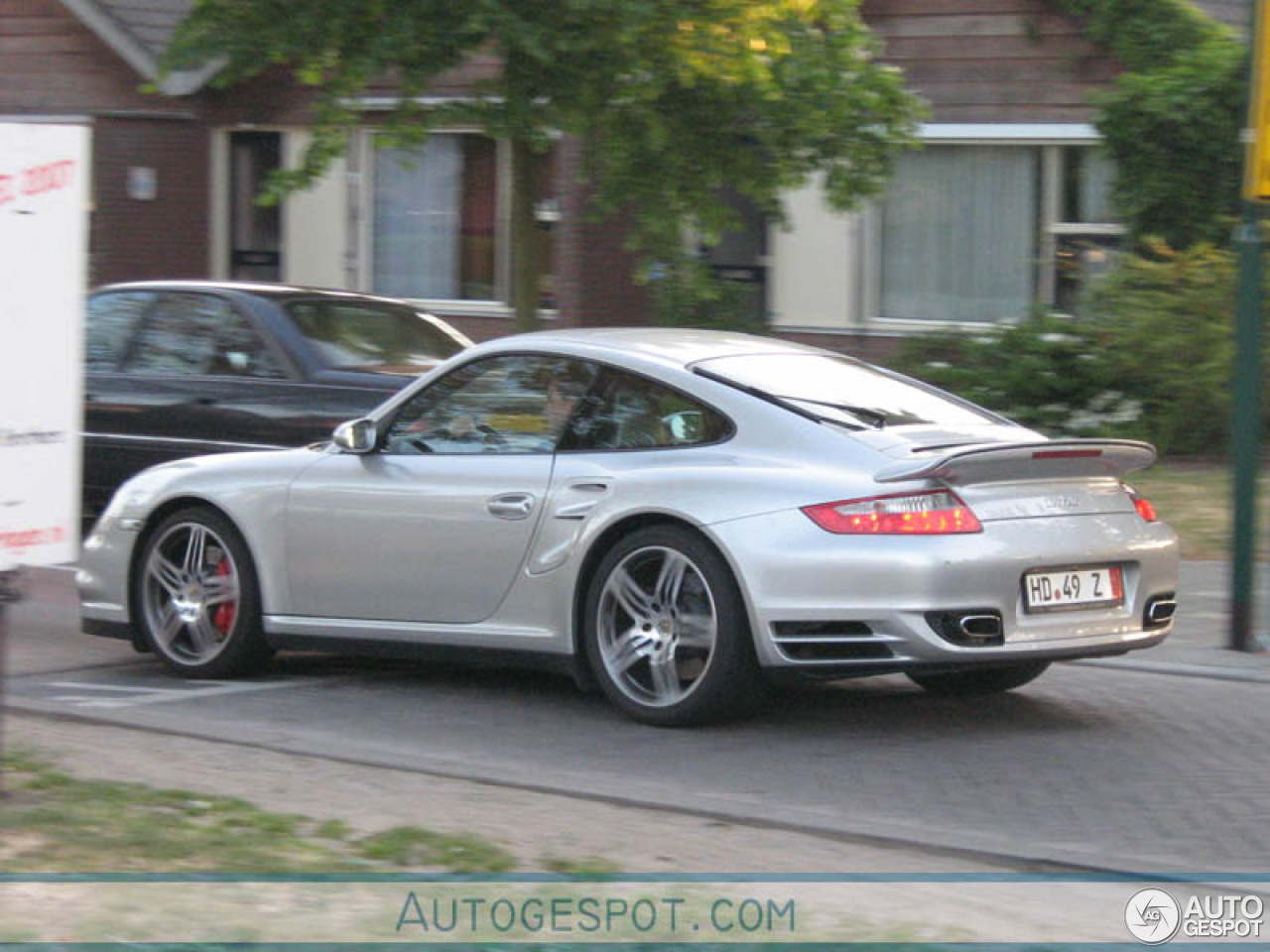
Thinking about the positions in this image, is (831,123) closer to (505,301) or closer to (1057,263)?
(1057,263)

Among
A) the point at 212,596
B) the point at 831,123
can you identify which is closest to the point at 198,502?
the point at 212,596

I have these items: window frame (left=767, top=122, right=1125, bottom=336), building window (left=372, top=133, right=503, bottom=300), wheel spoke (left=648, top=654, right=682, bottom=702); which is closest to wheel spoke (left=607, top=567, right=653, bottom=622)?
wheel spoke (left=648, top=654, right=682, bottom=702)

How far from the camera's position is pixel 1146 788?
6.51 metres

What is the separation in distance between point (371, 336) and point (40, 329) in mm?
6108

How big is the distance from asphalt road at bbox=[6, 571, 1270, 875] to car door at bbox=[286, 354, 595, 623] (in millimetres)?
451

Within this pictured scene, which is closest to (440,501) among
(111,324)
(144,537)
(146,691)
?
(146,691)

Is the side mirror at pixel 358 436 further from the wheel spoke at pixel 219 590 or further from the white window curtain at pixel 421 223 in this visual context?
the white window curtain at pixel 421 223

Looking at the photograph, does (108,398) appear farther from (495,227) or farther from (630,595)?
(495,227)

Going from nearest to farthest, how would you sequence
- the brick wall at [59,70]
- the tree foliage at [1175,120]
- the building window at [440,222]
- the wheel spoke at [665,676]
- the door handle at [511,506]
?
the wheel spoke at [665,676] < the door handle at [511,506] < the tree foliage at [1175,120] < the building window at [440,222] < the brick wall at [59,70]

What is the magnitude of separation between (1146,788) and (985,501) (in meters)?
1.09

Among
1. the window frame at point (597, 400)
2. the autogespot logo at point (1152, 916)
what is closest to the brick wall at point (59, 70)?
the window frame at point (597, 400)

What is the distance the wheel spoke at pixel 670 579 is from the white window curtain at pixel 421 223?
15984 mm

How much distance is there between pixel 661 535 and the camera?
724cm

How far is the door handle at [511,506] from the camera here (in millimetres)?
7625
